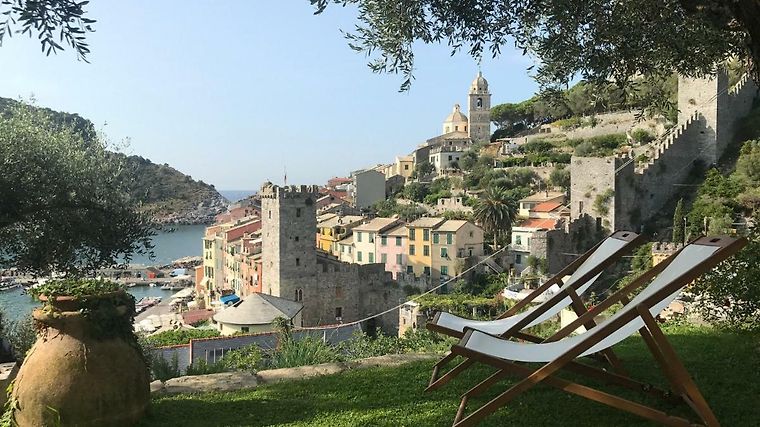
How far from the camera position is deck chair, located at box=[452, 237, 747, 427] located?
9.52ft

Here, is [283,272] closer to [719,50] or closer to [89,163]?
[89,163]

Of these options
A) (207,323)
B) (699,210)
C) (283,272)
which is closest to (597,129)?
(699,210)

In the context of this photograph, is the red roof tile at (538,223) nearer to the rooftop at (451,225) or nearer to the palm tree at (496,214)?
the palm tree at (496,214)

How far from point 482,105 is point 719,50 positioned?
218 feet

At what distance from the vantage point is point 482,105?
70312 mm

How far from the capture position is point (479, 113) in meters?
70.0

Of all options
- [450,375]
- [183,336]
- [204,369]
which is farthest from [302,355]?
[183,336]

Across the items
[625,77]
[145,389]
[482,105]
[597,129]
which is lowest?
[145,389]

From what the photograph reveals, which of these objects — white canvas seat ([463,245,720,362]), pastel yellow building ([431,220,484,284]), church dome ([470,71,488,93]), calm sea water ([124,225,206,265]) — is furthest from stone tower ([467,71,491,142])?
white canvas seat ([463,245,720,362])

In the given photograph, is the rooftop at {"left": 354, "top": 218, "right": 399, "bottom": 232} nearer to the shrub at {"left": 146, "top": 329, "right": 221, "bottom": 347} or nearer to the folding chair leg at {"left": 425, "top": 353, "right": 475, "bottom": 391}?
the shrub at {"left": 146, "top": 329, "right": 221, "bottom": 347}

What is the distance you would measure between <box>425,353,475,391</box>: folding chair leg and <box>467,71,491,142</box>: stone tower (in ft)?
219

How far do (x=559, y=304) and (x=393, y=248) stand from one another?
3190 cm

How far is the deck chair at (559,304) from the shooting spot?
4.21 meters

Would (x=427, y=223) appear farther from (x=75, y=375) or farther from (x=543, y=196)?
(x=75, y=375)
